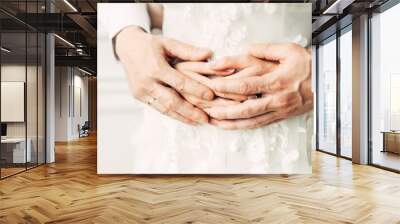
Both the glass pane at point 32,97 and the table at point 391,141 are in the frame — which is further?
the table at point 391,141

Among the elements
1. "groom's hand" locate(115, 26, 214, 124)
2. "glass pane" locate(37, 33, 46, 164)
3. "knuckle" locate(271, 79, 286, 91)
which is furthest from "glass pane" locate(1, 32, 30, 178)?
"knuckle" locate(271, 79, 286, 91)

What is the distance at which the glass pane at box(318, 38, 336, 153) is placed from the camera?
31.2 feet

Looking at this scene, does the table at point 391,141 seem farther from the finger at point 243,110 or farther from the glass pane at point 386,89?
the finger at point 243,110

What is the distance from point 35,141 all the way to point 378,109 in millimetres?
6849

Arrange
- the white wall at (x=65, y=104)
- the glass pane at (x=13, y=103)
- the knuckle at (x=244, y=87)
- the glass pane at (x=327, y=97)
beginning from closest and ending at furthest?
1. the knuckle at (x=244, y=87)
2. the glass pane at (x=13, y=103)
3. the glass pane at (x=327, y=97)
4. the white wall at (x=65, y=104)

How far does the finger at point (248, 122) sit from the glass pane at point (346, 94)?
3.24 meters

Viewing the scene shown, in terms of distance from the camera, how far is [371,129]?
304 inches

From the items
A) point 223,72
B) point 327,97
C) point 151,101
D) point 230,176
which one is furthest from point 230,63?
point 327,97

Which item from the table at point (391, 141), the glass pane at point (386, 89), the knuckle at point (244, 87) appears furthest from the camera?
the table at point (391, 141)

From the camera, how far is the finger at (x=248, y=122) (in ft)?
→ 19.4

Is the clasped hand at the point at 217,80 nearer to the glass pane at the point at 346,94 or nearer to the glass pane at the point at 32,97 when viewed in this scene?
the glass pane at the point at 32,97

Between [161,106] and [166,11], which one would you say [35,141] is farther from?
[166,11]

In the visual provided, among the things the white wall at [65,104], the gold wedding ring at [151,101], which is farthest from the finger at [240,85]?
the white wall at [65,104]

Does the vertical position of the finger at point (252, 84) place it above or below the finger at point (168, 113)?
above
